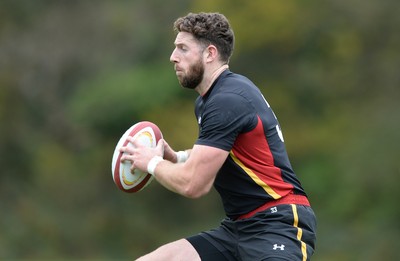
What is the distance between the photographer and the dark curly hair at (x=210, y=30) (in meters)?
6.79

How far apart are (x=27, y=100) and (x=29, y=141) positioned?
66.0 inches

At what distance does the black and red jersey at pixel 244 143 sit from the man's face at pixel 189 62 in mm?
139

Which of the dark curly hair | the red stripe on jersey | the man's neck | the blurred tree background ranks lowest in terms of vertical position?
the blurred tree background

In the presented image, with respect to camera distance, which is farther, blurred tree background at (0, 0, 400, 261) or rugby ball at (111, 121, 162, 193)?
blurred tree background at (0, 0, 400, 261)

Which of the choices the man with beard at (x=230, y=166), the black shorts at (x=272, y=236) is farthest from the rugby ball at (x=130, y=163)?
the black shorts at (x=272, y=236)

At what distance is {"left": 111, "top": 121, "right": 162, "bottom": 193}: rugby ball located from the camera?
688cm

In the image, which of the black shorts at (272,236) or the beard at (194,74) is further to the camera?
the beard at (194,74)

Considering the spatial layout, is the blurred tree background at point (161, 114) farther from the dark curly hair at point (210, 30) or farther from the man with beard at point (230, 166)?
the dark curly hair at point (210, 30)

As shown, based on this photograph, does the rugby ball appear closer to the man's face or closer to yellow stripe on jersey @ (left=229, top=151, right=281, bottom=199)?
the man's face

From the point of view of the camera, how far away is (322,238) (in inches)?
856

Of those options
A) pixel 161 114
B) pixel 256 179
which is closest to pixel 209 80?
pixel 256 179

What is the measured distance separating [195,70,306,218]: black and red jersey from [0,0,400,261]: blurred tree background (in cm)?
1490

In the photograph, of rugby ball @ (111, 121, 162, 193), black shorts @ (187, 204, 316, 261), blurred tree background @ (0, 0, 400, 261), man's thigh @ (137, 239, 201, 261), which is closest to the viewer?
black shorts @ (187, 204, 316, 261)

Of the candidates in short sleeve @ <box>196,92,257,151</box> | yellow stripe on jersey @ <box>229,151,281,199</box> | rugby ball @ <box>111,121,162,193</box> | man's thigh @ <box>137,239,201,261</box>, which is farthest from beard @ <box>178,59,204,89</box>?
man's thigh @ <box>137,239,201,261</box>
